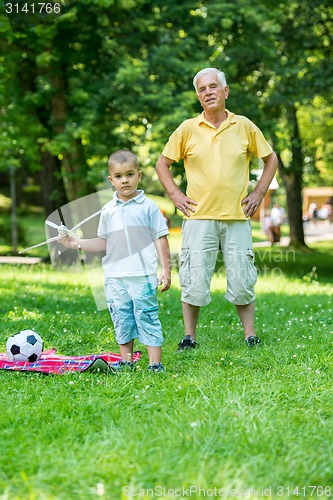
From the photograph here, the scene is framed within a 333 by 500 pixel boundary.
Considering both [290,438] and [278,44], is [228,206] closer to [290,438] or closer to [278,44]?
[290,438]

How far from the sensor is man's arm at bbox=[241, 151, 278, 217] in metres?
5.71

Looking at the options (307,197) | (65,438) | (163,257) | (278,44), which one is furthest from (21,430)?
(307,197)

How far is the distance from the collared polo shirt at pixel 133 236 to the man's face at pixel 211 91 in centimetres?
107

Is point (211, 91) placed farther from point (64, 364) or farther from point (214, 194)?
point (64, 364)

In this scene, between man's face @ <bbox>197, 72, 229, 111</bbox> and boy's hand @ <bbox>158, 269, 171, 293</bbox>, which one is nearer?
boy's hand @ <bbox>158, 269, 171, 293</bbox>

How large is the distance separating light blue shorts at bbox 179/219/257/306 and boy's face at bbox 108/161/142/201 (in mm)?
942

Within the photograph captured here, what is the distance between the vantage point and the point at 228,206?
5680 millimetres

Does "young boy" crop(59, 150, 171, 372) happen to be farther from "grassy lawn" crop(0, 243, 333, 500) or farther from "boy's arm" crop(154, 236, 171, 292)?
"grassy lawn" crop(0, 243, 333, 500)

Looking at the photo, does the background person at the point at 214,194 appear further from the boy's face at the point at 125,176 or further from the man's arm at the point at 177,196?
the boy's face at the point at 125,176

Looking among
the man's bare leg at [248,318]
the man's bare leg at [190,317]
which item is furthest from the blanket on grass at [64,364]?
the man's bare leg at [248,318]

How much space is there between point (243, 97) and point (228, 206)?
29.2ft

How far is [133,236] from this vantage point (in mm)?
4988

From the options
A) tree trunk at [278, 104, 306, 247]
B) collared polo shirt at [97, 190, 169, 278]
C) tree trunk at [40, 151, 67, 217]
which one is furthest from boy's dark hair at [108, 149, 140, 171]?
tree trunk at [278, 104, 306, 247]

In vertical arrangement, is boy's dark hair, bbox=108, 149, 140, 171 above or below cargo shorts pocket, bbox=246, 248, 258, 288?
above
